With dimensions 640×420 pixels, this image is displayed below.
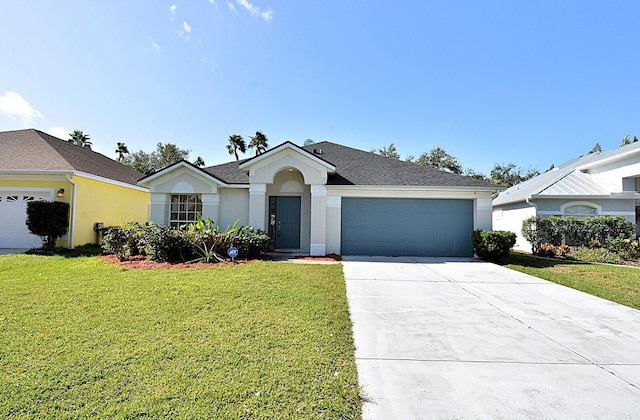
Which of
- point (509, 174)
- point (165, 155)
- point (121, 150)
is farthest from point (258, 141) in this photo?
point (509, 174)

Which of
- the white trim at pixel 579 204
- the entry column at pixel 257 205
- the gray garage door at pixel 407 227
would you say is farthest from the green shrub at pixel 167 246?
the white trim at pixel 579 204

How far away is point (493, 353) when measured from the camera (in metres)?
3.56

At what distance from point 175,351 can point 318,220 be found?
8351 millimetres

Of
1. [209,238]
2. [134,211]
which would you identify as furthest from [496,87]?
[134,211]

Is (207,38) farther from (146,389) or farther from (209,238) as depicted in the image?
(146,389)

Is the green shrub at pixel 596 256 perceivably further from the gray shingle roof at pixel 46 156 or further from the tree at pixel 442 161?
the tree at pixel 442 161

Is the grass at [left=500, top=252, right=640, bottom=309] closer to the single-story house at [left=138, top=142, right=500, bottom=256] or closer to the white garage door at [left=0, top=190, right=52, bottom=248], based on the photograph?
the single-story house at [left=138, top=142, right=500, bottom=256]

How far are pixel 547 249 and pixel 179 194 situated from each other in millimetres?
16103

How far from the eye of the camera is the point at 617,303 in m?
5.77

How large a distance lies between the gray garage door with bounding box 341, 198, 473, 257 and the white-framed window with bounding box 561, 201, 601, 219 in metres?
6.44

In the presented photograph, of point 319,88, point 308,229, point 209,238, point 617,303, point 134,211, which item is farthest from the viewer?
point 134,211

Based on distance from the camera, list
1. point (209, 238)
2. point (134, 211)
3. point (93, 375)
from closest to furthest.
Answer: point (93, 375) → point (209, 238) → point (134, 211)

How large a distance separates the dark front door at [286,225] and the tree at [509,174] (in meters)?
39.2

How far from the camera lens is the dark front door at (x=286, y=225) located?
12.7m
